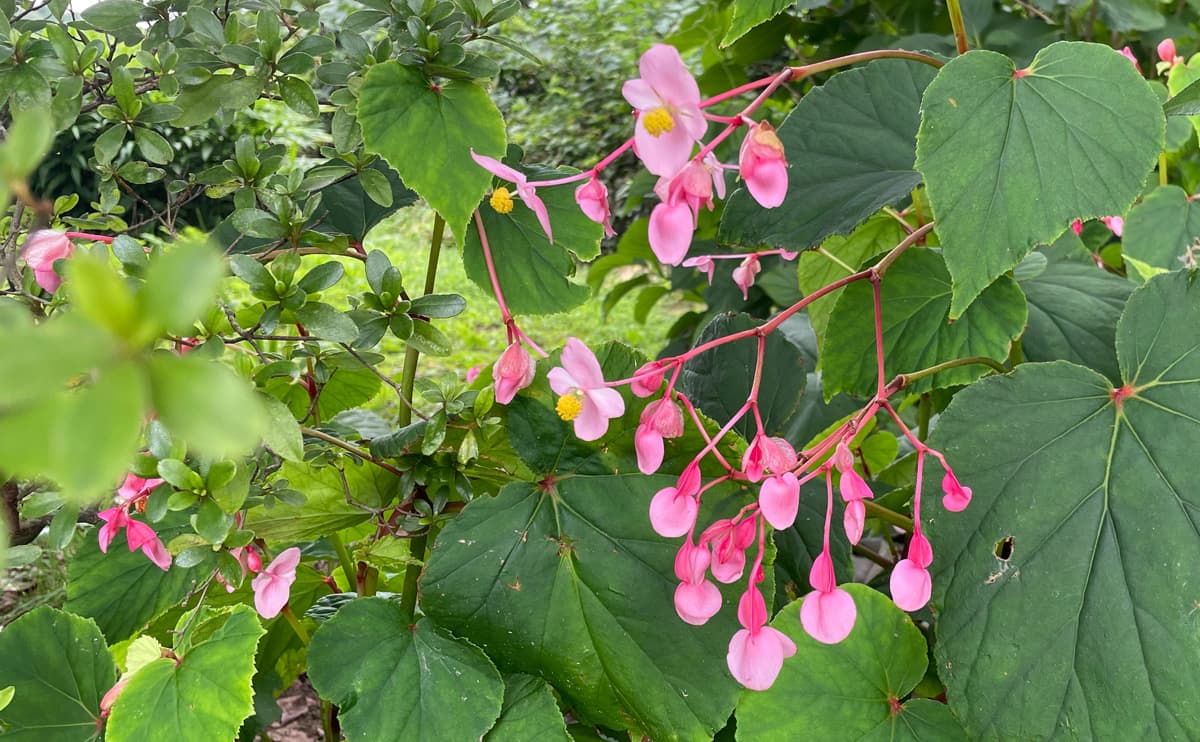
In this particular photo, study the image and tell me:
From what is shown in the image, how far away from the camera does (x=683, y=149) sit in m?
0.43

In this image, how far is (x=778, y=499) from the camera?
0.48 meters

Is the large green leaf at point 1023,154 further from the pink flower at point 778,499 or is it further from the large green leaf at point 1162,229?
the large green leaf at point 1162,229

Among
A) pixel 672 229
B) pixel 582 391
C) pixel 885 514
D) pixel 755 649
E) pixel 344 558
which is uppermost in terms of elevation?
pixel 672 229

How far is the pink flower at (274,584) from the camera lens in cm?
63

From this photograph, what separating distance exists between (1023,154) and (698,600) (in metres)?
0.34

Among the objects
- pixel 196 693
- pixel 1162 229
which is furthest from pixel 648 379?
pixel 1162 229

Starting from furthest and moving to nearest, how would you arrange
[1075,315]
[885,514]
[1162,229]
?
[1162,229]
[1075,315]
[885,514]

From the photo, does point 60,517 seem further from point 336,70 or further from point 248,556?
point 336,70

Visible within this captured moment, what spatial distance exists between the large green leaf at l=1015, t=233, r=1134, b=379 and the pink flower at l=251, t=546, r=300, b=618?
69 cm

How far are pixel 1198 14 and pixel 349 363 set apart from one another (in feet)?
6.90

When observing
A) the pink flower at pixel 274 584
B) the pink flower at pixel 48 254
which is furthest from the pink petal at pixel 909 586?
the pink flower at pixel 48 254

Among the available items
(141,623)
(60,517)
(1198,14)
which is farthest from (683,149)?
(1198,14)

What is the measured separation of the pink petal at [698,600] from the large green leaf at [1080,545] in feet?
0.57

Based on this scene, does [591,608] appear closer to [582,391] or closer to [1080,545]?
[582,391]
